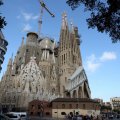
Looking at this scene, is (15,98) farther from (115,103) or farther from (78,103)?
(115,103)

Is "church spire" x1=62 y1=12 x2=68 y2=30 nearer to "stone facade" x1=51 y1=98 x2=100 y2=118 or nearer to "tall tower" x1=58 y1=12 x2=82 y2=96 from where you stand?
"tall tower" x1=58 y1=12 x2=82 y2=96

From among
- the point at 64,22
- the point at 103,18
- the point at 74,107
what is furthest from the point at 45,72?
the point at 103,18

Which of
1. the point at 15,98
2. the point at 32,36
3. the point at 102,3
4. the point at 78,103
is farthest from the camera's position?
the point at 32,36

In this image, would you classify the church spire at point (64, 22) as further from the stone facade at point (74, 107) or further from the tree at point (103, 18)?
the tree at point (103, 18)

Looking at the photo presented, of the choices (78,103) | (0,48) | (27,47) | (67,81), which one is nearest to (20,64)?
(27,47)

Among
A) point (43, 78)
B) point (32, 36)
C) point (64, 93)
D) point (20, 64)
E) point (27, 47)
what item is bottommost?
point (64, 93)

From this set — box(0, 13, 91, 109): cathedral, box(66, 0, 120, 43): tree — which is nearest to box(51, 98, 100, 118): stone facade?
box(0, 13, 91, 109): cathedral

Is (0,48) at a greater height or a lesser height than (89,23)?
greater

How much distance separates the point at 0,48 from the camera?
68.6 metres

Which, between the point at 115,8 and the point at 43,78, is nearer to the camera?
the point at 115,8

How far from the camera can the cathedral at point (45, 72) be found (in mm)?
83338

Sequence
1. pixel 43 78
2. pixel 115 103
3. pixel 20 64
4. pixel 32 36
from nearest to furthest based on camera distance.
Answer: pixel 43 78 → pixel 20 64 → pixel 32 36 → pixel 115 103

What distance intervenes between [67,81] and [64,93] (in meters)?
5.49

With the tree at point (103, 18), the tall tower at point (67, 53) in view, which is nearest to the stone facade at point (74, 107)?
the tall tower at point (67, 53)
